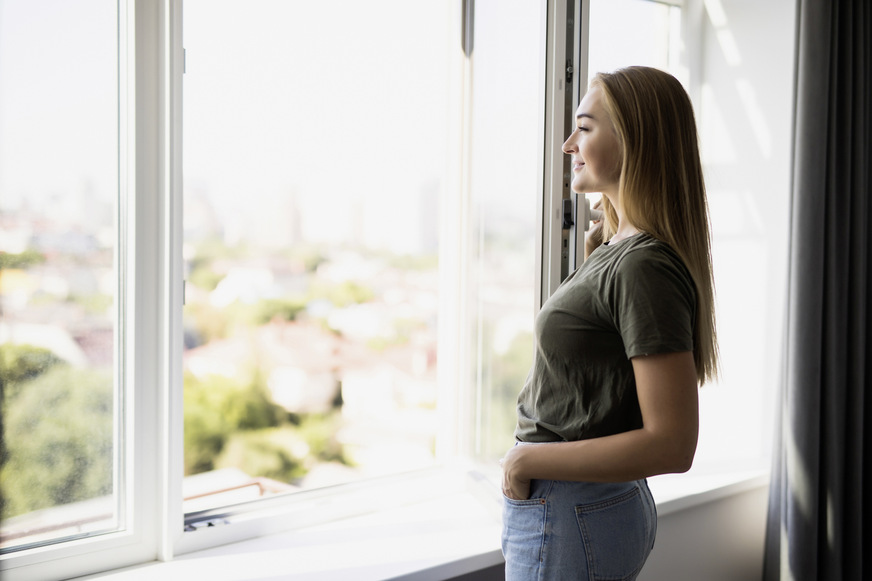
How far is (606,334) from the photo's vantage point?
3.25ft

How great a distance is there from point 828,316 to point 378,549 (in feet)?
5.38

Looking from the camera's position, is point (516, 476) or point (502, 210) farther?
point (502, 210)

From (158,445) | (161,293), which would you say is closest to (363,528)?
(158,445)

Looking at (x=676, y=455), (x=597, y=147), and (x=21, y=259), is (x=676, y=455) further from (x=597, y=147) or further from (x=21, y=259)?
(x=21, y=259)

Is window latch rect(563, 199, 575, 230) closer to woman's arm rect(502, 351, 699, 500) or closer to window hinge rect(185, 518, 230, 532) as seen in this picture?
woman's arm rect(502, 351, 699, 500)

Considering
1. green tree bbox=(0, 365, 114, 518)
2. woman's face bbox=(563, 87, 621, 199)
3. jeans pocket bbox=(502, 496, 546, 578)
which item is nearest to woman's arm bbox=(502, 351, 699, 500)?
jeans pocket bbox=(502, 496, 546, 578)

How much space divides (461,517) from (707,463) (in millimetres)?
Result: 1186

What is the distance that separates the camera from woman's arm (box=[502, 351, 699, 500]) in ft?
2.94

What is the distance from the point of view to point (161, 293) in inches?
61.9

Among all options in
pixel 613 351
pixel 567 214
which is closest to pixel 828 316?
pixel 567 214

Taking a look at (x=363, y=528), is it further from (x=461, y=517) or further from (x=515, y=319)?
(x=515, y=319)

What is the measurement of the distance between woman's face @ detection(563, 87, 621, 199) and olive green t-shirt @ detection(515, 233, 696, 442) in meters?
0.12

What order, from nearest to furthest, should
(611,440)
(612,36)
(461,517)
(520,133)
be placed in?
(611,440), (520,133), (461,517), (612,36)

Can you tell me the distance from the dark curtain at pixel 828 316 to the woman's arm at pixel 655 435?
1.51 meters
